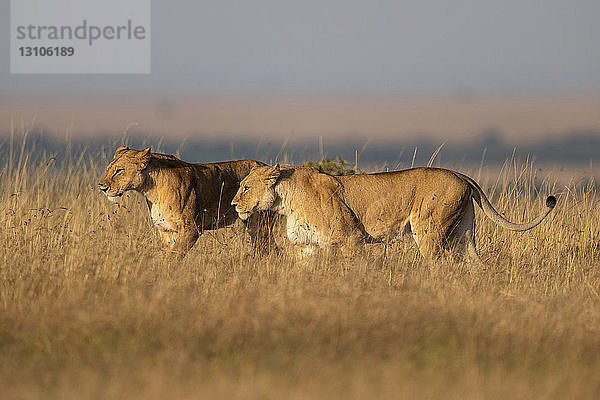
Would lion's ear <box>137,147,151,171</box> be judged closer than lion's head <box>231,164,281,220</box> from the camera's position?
No

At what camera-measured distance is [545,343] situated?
21.9ft

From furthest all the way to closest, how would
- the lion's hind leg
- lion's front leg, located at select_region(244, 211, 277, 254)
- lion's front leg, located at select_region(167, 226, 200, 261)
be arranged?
1. lion's front leg, located at select_region(244, 211, 277, 254)
2. the lion's hind leg
3. lion's front leg, located at select_region(167, 226, 200, 261)

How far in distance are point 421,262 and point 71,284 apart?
3903mm

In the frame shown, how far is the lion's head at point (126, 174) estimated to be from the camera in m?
9.77

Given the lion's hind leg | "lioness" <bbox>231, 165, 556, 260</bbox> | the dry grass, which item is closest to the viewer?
the dry grass

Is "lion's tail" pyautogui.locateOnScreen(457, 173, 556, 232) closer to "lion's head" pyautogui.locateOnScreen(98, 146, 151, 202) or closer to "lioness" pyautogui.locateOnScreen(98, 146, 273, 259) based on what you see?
"lioness" pyautogui.locateOnScreen(98, 146, 273, 259)

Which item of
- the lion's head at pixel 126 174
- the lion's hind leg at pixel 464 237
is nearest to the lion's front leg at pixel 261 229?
the lion's head at pixel 126 174

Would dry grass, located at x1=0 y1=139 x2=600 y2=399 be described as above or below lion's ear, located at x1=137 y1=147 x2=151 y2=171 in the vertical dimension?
below

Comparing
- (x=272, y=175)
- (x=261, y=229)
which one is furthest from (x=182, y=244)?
(x=272, y=175)

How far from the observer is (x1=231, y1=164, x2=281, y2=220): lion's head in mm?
9531

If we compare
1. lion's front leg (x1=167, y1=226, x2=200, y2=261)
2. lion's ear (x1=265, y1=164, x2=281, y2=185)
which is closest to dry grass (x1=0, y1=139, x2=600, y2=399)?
lion's front leg (x1=167, y1=226, x2=200, y2=261)

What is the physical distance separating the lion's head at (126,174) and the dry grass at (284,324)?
0.66 metres

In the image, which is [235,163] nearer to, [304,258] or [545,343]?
[304,258]

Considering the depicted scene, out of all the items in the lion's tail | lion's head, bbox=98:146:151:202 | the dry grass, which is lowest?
the dry grass
